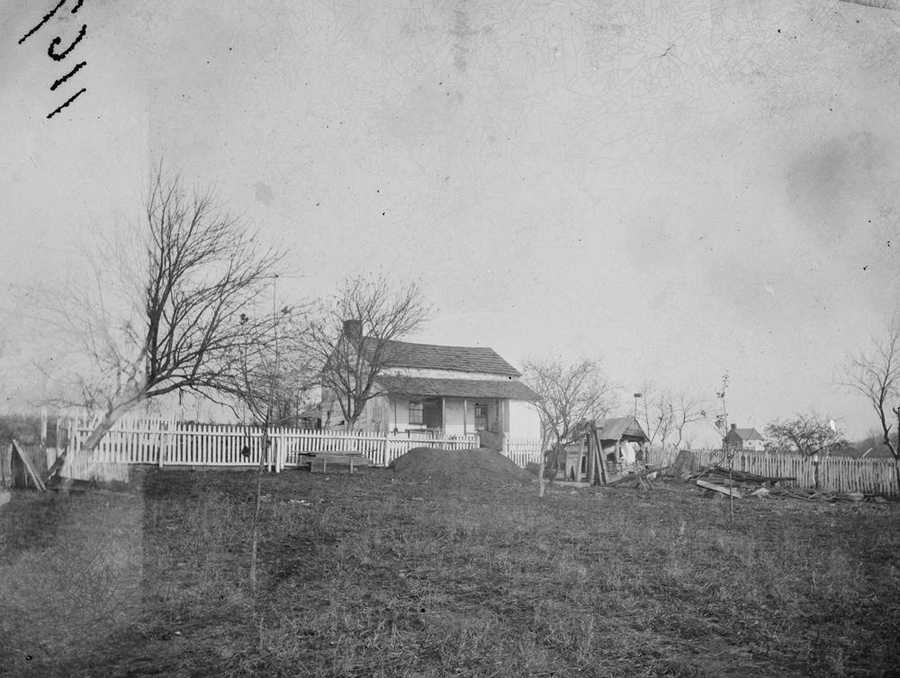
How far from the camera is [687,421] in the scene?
66.1 m

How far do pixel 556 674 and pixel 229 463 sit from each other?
16.8 metres

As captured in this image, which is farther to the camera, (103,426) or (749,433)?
(749,433)

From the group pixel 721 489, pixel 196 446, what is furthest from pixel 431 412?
pixel 721 489

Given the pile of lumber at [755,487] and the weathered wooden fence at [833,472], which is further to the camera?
the weathered wooden fence at [833,472]

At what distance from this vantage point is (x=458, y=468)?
22.0 m

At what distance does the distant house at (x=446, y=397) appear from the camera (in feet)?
113

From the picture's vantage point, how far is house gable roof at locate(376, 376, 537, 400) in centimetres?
3341

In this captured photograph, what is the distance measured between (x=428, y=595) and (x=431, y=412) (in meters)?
31.3

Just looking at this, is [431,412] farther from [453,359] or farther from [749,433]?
[749,433]

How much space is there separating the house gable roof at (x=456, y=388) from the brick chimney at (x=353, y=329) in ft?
8.36

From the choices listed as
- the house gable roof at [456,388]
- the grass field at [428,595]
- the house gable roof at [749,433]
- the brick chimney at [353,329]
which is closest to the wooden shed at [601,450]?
the house gable roof at [456,388]

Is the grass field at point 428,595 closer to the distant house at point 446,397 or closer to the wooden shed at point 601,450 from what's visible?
the wooden shed at point 601,450

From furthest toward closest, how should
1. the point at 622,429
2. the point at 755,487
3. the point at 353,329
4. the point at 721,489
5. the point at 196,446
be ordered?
the point at 622,429
the point at 353,329
the point at 755,487
the point at 721,489
the point at 196,446

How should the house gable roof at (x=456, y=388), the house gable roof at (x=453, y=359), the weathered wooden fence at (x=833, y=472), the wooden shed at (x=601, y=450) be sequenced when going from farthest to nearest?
the house gable roof at (x=453, y=359), the house gable roof at (x=456, y=388), the wooden shed at (x=601, y=450), the weathered wooden fence at (x=833, y=472)
